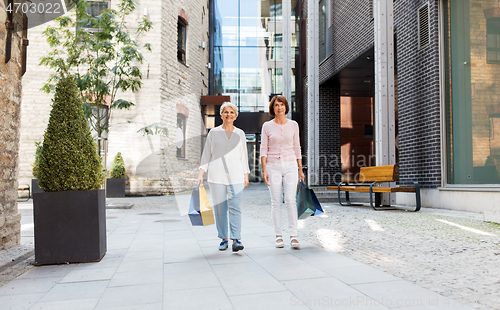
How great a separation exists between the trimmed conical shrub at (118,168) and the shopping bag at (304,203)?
31.6 feet

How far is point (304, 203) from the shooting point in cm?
461

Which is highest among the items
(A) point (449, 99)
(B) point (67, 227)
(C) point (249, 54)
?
(C) point (249, 54)

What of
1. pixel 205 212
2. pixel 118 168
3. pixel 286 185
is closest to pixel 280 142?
pixel 286 185

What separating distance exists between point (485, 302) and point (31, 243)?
5.11m

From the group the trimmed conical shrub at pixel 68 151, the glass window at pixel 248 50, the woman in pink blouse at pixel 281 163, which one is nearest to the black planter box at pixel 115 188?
the trimmed conical shrub at pixel 68 151

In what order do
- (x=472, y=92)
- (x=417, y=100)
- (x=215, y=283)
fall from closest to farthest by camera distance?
1. (x=215, y=283)
2. (x=472, y=92)
3. (x=417, y=100)

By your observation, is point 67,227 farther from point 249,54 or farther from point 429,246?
point 249,54

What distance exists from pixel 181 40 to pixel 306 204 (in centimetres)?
1329

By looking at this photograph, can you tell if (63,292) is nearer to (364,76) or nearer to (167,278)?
(167,278)

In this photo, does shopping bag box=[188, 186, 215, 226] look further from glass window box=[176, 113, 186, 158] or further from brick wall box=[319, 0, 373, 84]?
glass window box=[176, 113, 186, 158]

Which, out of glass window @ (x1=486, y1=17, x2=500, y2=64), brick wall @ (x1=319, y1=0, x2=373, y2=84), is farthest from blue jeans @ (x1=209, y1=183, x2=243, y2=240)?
brick wall @ (x1=319, y1=0, x2=373, y2=84)

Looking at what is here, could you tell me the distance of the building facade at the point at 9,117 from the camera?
4.54 m

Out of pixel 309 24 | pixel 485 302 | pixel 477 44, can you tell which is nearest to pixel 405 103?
pixel 477 44

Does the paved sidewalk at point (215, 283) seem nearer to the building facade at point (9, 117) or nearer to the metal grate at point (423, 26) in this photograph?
the building facade at point (9, 117)
